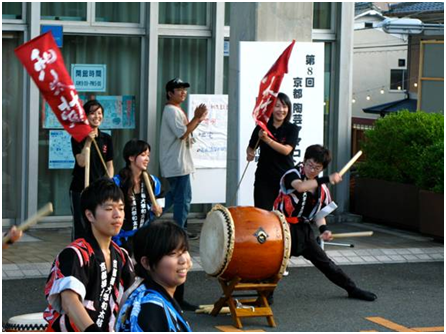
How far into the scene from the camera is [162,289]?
4.53 metres

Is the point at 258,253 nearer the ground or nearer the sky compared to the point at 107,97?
nearer the ground

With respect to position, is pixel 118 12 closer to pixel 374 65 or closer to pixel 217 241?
pixel 217 241

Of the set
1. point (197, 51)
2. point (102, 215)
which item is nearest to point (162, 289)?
point (102, 215)

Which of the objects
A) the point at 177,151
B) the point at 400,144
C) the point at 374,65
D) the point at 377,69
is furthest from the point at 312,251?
the point at 374,65

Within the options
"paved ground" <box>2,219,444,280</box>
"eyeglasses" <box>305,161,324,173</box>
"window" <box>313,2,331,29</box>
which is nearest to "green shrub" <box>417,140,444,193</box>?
"paved ground" <box>2,219,444,280</box>

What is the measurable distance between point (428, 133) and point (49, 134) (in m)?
4.92

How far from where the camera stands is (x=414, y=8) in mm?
31984

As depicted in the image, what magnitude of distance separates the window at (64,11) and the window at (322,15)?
11.1ft

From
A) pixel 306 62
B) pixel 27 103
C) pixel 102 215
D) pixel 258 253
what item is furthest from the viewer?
pixel 27 103

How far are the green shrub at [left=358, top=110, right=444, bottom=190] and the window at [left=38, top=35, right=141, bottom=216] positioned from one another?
3306mm

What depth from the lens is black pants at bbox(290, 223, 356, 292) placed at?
31.3 feet

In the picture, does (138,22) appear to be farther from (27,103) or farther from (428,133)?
(428,133)

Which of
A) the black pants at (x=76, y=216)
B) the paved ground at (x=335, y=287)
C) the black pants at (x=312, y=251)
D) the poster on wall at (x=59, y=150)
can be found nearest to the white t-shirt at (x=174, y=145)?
the paved ground at (x=335, y=287)

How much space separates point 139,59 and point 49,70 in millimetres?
6094
